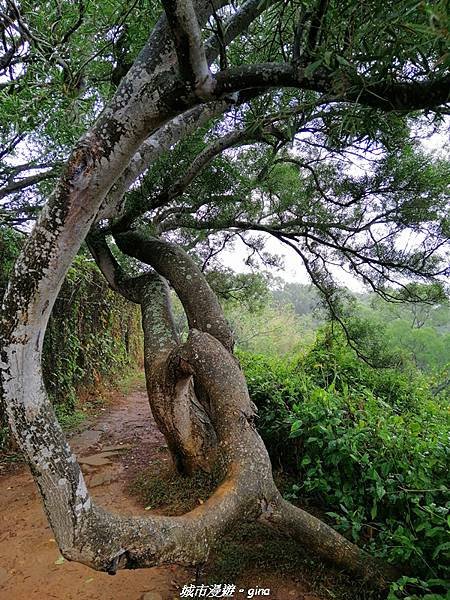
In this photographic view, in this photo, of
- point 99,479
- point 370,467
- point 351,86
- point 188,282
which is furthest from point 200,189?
point 351,86

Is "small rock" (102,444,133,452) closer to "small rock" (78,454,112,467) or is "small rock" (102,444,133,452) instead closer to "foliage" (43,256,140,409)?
"small rock" (78,454,112,467)

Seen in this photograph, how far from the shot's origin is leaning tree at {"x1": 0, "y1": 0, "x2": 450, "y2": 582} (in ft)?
3.80

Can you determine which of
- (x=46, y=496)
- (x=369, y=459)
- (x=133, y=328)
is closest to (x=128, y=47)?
(x=46, y=496)

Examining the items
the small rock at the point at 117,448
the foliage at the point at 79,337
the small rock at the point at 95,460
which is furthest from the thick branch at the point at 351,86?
the small rock at the point at 117,448

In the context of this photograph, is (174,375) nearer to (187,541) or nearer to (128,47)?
(187,541)

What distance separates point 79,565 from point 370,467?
1.79 m

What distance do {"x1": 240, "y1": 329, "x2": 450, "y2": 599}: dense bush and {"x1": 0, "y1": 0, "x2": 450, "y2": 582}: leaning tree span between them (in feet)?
0.75

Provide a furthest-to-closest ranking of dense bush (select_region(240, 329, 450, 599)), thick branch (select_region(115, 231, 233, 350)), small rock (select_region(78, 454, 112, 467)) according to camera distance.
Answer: small rock (select_region(78, 454, 112, 467))
thick branch (select_region(115, 231, 233, 350))
dense bush (select_region(240, 329, 450, 599))

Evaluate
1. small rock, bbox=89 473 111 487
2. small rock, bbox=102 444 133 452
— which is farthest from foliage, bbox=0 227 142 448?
small rock, bbox=89 473 111 487

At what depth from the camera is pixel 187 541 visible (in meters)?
1.39

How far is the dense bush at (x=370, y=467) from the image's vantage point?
186 centimetres

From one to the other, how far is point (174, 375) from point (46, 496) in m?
1.34

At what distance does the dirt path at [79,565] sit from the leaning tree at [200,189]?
2.19 feet

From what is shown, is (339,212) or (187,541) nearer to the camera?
(187,541)
